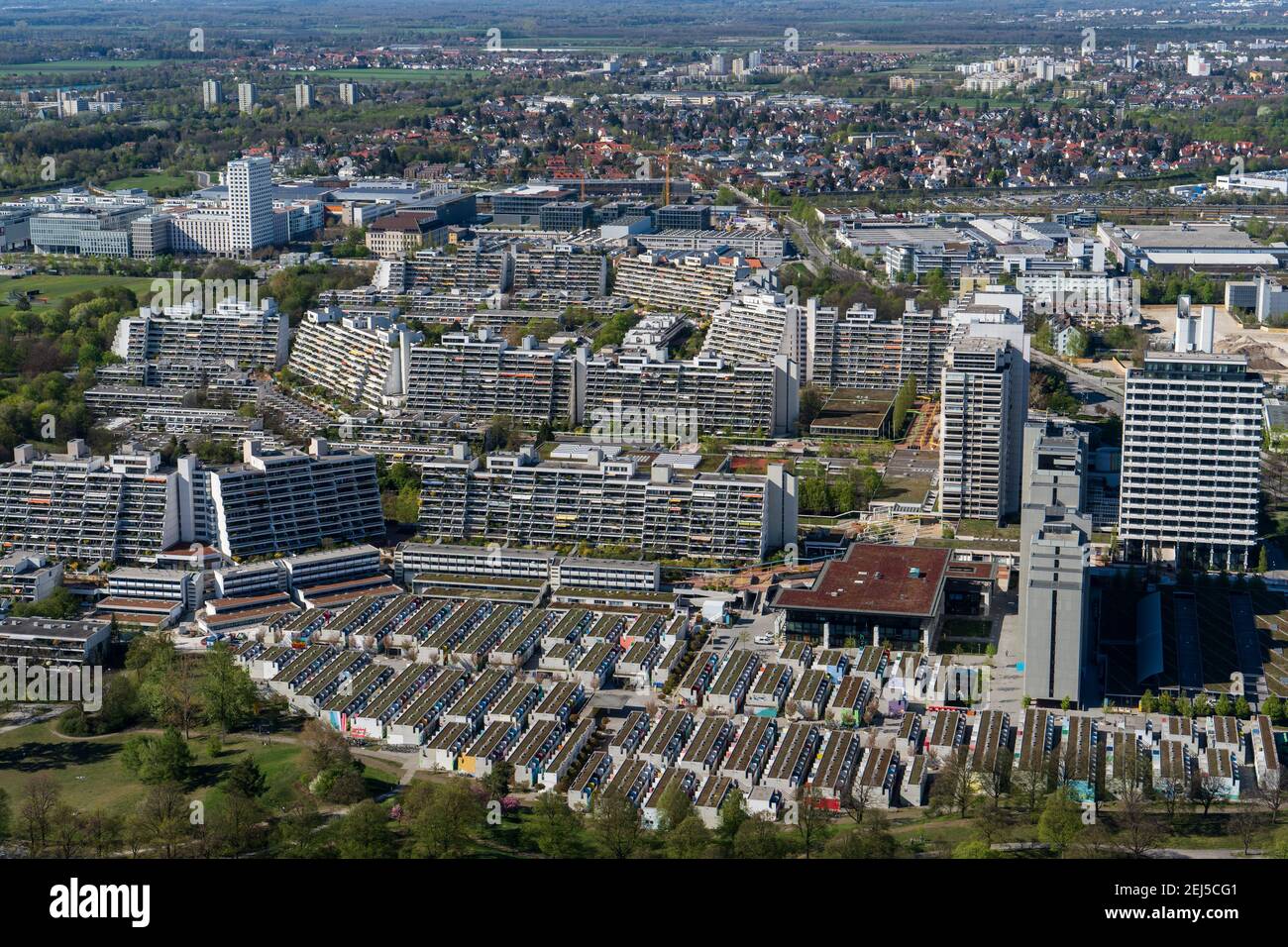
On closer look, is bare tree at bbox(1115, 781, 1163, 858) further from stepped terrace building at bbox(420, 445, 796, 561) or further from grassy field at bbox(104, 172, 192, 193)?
grassy field at bbox(104, 172, 192, 193)

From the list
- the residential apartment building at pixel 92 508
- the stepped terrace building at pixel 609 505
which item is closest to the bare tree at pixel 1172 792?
the stepped terrace building at pixel 609 505

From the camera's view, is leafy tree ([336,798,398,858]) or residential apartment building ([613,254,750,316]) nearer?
leafy tree ([336,798,398,858])

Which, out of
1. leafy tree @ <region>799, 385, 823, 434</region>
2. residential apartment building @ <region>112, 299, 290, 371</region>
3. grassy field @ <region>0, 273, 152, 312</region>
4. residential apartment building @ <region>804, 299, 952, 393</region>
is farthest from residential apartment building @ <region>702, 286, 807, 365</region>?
grassy field @ <region>0, 273, 152, 312</region>

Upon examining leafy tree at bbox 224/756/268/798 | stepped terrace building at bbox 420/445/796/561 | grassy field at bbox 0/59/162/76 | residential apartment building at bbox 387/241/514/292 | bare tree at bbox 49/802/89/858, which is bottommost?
leafy tree at bbox 224/756/268/798

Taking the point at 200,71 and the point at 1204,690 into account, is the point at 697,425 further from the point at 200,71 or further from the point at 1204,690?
the point at 200,71

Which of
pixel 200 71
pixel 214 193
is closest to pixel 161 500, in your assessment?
pixel 214 193

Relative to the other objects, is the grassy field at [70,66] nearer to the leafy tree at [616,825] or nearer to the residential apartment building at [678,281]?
the residential apartment building at [678,281]
